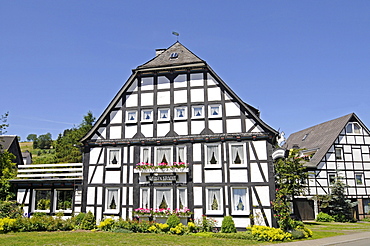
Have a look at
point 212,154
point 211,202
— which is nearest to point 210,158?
point 212,154

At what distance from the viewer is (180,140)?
2158cm

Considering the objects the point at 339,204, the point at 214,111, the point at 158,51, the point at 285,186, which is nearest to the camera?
the point at 285,186

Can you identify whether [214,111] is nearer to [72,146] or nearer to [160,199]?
[160,199]

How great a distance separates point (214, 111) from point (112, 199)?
29.6 ft

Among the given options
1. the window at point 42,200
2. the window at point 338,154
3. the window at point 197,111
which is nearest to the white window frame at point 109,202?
the window at point 42,200

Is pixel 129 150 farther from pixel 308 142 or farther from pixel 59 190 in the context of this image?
pixel 308 142

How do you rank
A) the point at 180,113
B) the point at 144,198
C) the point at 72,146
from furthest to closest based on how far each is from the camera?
the point at 72,146 < the point at 180,113 < the point at 144,198

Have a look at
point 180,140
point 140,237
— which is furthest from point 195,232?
point 180,140

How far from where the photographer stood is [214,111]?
71.6 feet

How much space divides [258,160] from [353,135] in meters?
19.0

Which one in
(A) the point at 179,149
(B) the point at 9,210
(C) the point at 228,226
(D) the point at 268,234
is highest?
(A) the point at 179,149

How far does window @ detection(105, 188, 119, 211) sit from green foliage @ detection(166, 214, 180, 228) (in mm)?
3991

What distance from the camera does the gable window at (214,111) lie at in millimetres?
21703

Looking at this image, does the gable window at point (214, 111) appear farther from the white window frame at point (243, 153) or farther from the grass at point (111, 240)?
the grass at point (111, 240)
